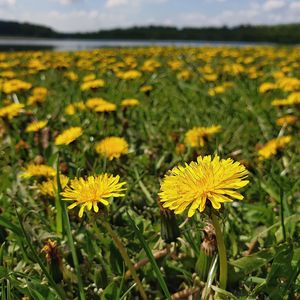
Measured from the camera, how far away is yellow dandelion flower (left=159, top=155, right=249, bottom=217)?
747 mm

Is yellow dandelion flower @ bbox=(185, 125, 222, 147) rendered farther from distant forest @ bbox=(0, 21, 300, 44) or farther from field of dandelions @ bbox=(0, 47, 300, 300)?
distant forest @ bbox=(0, 21, 300, 44)

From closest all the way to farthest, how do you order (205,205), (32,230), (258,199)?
(205,205), (32,230), (258,199)

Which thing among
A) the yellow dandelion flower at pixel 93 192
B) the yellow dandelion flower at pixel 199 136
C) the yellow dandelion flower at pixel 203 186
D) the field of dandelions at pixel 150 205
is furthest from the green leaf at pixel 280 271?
the yellow dandelion flower at pixel 199 136

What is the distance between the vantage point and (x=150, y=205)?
5.36 feet

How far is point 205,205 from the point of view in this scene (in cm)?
78

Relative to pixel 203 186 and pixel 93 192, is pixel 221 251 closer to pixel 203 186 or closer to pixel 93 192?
pixel 203 186

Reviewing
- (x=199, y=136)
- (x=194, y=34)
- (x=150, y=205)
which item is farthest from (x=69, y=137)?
(x=194, y=34)

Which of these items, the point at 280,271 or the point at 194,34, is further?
the point at 194,34

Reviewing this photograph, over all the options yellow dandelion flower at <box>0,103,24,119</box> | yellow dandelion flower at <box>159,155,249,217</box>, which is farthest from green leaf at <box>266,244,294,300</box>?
yellow dandelion flower at <box>0,103,24,119</box>

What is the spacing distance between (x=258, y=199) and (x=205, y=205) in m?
1.05

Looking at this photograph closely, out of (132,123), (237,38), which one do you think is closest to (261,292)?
(132,123)

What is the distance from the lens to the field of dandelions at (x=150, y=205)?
0.94 metres

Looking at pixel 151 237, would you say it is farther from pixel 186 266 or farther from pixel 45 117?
pixel 45 117

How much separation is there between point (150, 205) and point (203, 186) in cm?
87
